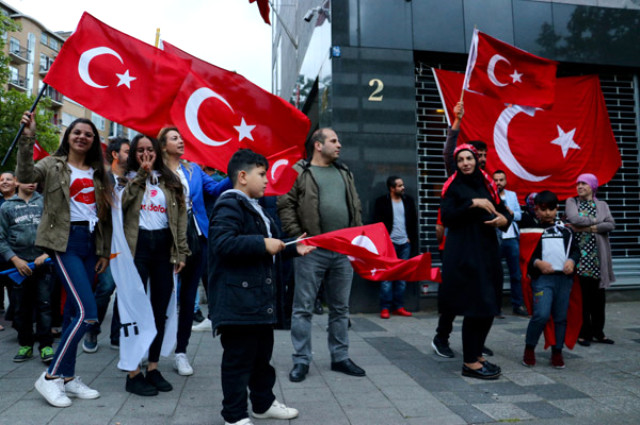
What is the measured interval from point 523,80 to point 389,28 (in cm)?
252

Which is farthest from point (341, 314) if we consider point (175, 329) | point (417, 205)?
point (417, 205)

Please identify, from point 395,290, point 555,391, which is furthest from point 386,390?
point 395,290

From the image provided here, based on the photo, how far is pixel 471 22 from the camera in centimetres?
898

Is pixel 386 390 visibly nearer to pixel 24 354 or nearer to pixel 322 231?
pixel 322 231

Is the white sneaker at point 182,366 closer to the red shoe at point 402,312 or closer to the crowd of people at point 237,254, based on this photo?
the crowd of people at point 237,254

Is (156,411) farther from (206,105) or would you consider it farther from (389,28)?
(389,28)

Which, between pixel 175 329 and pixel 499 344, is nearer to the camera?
pixel 175 329

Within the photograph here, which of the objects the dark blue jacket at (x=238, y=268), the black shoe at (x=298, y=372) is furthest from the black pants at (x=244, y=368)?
the black shoe at (x=298, y=372)

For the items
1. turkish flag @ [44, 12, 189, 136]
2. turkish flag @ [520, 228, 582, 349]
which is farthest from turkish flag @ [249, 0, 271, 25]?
turkish flag @ [520, 228, 582, 349]

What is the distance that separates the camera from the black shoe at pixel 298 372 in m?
4.40

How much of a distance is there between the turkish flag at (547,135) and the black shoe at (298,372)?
5071 mm

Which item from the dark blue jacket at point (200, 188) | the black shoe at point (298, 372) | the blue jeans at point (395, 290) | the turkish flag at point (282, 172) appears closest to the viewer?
the black shoe at point (298, 372)

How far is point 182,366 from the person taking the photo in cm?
458

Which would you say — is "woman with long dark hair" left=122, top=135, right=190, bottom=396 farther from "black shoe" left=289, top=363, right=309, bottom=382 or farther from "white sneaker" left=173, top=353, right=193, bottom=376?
"black shoe" left=289, top=363, right=309, bottom=382
